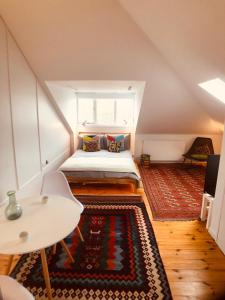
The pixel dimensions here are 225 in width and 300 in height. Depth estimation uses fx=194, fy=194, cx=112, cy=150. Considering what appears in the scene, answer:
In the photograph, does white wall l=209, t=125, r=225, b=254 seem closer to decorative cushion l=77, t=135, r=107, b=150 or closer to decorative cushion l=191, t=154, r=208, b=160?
decorative cushion l=191, t=154, r=208, b=160

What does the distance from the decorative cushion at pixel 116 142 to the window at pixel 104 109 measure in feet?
1.55

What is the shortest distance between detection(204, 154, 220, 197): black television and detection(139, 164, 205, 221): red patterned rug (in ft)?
1.32

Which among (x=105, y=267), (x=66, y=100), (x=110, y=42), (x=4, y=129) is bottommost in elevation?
(x=105, y=267)

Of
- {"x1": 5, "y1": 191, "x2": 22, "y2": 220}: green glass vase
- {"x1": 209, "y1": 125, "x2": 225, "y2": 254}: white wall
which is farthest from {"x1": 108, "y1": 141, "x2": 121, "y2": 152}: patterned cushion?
{"x1": 5, "y1": 191, "x2": 22, "y2": 220}: green glass vase

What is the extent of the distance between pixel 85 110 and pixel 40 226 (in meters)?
3.76

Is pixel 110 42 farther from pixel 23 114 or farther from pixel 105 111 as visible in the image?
pixel 105 111

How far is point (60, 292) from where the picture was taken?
1.50 metres

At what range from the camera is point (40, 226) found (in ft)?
4.26

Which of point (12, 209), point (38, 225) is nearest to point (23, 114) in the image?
point (12, 209)

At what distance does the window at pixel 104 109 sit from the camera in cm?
461

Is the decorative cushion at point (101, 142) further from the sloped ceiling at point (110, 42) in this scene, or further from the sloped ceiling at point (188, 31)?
the sloped ceiling at point (188, 31)

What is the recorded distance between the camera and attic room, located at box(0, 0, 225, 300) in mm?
1479

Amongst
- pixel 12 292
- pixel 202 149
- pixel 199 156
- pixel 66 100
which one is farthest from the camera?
pixel 202 149

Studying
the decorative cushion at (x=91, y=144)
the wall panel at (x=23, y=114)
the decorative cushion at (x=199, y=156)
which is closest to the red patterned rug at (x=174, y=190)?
the decorative cushion at (x=199, y=156)
